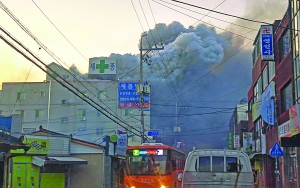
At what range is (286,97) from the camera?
Result: 29.4 metres

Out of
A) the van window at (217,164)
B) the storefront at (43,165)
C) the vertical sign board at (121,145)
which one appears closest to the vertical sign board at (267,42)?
the vertical sign board at (121,145)

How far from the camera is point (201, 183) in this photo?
42.3 feet

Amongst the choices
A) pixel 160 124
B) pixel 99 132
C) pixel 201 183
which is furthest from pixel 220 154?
pixel 160 124

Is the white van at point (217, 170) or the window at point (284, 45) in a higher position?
the window at point (284, 45)

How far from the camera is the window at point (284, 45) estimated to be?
27.8 meters

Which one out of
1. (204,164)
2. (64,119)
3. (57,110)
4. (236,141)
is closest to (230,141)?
(236,141)

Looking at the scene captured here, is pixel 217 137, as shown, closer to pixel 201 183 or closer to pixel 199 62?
pixel 199 62

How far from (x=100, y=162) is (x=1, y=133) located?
54.9 ft

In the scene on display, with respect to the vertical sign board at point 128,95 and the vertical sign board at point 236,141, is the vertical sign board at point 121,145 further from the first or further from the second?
the vertical sign board at point 236,141

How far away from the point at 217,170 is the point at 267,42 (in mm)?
19100

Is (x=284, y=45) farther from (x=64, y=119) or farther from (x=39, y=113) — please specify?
(x=39, y=113)

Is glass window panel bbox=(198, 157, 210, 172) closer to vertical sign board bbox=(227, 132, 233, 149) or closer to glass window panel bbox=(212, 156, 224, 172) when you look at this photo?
glass window panel bbox=(212, 156, 224, 172)

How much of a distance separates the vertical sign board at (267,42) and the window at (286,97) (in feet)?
8.36

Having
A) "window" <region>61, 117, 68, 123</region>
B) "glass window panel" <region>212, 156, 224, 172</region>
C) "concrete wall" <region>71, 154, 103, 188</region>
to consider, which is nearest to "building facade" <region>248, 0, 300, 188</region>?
"glass window panel" <region>212, 156, 224, 172</region>
